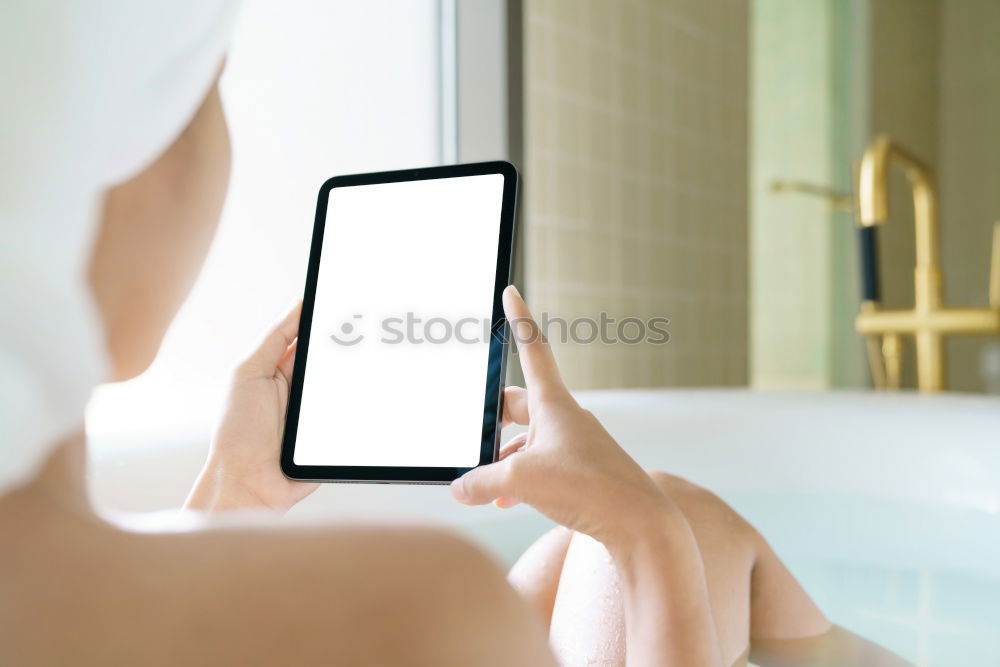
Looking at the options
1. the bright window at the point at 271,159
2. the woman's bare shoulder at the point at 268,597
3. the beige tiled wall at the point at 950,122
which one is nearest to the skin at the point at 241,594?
the woman's bare shoulder at the point at 268,597

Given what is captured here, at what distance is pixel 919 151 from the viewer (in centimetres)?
231

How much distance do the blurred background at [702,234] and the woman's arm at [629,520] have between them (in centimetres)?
20

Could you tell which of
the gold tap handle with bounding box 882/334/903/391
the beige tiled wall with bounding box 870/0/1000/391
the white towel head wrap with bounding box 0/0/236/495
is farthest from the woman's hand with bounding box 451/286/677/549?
the beige tiled wall with bounding box 870/0/1000/391

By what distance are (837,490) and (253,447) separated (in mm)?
717

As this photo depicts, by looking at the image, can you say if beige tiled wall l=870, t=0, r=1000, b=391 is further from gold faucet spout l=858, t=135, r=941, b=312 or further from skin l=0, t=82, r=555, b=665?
skin l=0, t=82, r=555, b=665

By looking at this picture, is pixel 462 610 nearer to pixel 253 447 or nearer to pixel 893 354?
pixel 253 447

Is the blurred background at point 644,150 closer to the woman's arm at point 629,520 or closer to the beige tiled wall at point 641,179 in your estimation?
the beige tiled wall at point 641,179

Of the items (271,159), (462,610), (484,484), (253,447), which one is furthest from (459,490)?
(271,159)

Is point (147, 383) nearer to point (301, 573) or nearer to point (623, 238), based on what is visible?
point (623, 238)

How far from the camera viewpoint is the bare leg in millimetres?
485

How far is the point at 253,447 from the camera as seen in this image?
480 mm

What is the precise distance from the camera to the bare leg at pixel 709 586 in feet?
1.59

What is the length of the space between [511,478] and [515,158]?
131 centimetres

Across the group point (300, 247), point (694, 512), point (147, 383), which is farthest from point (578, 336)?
point (694, 512)
